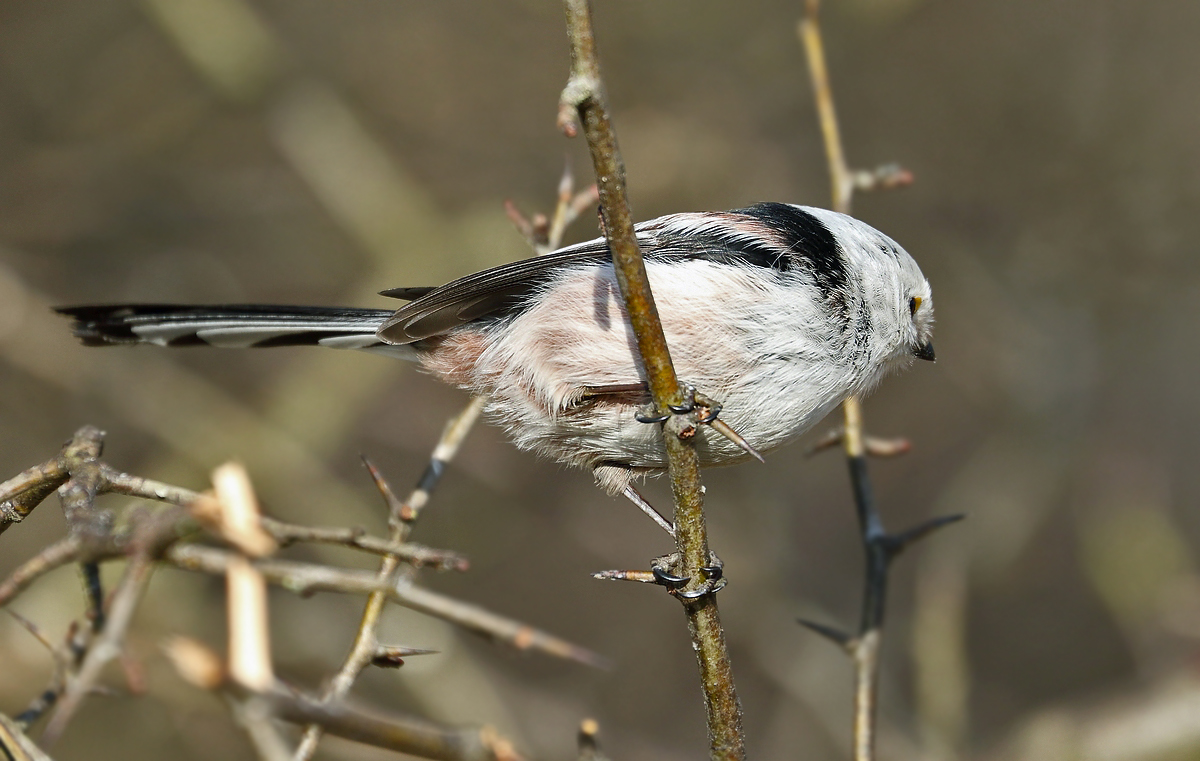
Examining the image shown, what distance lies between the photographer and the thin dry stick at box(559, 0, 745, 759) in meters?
1.72

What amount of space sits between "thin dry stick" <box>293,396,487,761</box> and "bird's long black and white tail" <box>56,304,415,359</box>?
1.59ft

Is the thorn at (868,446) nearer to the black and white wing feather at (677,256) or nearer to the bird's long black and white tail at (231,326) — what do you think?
the black and white wing feather at (677,256)

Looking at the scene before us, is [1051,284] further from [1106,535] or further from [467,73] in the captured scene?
[467,73]

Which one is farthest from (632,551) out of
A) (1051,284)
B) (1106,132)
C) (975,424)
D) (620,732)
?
(1106,132)

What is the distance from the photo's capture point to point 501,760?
1398 millimetres

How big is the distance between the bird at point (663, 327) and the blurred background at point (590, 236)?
1.98 metres

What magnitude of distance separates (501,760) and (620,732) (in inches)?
179

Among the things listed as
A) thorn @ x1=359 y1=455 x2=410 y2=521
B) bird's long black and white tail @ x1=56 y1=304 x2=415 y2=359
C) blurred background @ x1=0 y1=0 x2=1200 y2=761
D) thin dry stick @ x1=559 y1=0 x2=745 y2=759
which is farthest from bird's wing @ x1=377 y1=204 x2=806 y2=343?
blurred background @ x1=0 y1=0 x2=1200 y2=761

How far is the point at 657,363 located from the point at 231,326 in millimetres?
1700

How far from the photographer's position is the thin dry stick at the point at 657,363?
5.64ft

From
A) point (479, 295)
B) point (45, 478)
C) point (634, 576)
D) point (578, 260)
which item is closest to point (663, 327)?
point (578, 260)

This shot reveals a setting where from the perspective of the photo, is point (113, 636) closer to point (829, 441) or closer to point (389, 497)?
point (389, 497)

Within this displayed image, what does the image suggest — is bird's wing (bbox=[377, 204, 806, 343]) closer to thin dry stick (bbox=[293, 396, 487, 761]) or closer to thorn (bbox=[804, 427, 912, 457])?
thin dry stick (bbox=[293, 396, 487, 761])

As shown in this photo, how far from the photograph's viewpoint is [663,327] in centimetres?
295
